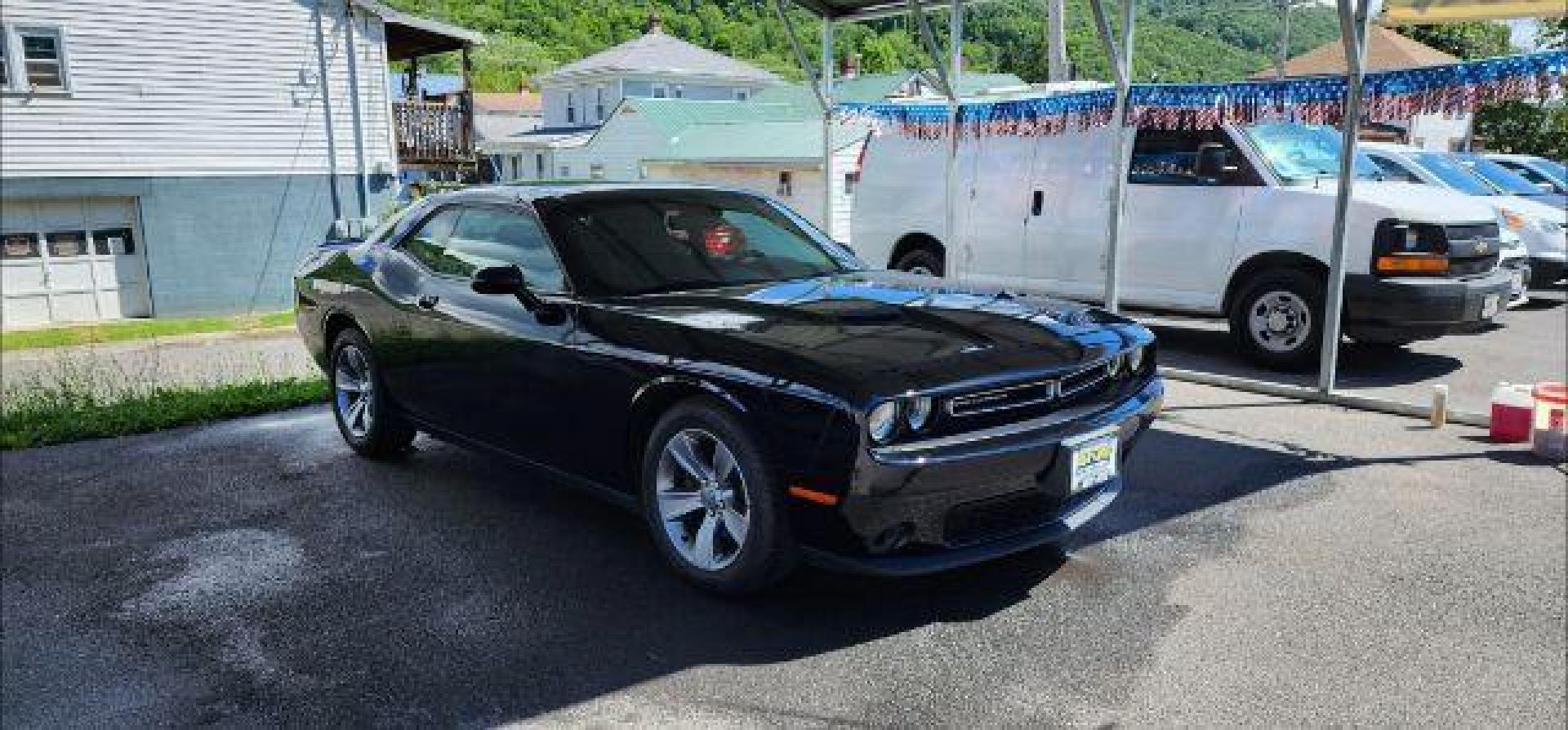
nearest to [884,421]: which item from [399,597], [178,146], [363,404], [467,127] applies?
[399,597]

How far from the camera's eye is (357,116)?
61.7 feet

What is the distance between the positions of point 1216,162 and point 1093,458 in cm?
538

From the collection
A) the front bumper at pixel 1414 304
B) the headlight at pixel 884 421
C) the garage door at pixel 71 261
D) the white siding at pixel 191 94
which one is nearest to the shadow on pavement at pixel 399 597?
the headlight at pixel 884 421

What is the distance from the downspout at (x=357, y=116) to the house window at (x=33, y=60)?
4.10 metres

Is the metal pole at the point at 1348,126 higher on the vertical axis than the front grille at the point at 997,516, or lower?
higher

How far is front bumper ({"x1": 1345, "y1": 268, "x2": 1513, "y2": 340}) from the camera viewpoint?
7.45m

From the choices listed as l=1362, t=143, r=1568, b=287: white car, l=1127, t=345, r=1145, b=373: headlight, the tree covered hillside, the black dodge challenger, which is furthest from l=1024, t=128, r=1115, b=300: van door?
the tree covered hillside

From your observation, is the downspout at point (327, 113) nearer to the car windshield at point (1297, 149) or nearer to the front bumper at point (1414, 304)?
the car windshield at point (1297, 149)

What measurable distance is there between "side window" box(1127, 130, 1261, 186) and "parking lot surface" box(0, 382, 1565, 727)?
3.27 metres

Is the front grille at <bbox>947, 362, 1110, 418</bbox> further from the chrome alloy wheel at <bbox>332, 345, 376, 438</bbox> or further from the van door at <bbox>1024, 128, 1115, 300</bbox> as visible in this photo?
the van door at <bbox>1024, 128, 1115, 300</bbox>

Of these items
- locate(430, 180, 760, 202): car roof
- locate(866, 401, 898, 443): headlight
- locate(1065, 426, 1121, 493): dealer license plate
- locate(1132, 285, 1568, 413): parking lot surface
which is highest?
locate(430, 180, 760, 202): car roof

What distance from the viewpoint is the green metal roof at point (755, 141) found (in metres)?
30.1

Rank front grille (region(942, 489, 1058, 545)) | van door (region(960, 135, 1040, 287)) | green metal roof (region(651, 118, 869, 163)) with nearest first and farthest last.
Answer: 1. front grille (region(942, 489, 1058, 545))
2. van door (region(960, 135, 1040, 287))
3. green metal roof (region(651, 118, 869, 163))

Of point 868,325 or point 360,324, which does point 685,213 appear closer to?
point 868,325
